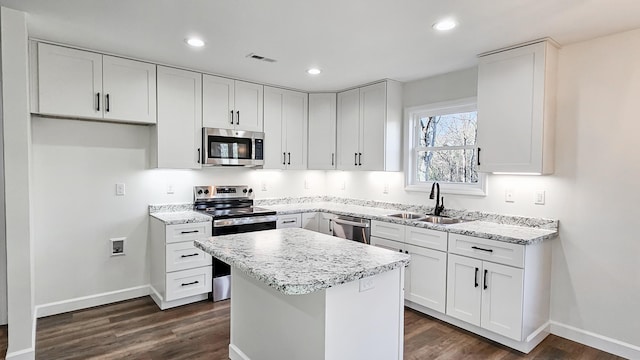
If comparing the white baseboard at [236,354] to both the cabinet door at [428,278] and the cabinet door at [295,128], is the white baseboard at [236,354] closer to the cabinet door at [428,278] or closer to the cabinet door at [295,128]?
the cabinet door at [428,278]

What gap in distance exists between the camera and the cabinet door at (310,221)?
168 inches

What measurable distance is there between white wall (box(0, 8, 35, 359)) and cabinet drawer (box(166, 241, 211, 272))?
1065mm

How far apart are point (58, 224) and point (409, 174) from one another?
142 inches

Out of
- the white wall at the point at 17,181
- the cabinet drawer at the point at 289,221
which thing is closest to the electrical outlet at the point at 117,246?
the white wall at the point at 17,181

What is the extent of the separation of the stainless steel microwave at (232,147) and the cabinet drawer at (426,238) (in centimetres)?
194

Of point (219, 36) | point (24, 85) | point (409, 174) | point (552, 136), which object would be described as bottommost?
point (409, 174)

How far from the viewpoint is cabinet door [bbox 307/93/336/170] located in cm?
461

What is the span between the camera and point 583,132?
279 cm

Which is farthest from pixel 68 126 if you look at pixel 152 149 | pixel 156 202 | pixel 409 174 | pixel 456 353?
pixel 456 353

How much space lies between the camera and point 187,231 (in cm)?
341

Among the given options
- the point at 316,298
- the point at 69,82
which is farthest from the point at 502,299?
the point at 69,82

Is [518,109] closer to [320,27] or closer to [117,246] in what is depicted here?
[320,27]

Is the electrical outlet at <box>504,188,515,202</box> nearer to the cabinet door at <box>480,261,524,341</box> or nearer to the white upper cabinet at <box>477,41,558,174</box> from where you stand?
the white upper cabinet at <box>477,41,558,174</box>

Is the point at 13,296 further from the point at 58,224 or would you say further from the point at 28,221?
the point at 58,224
